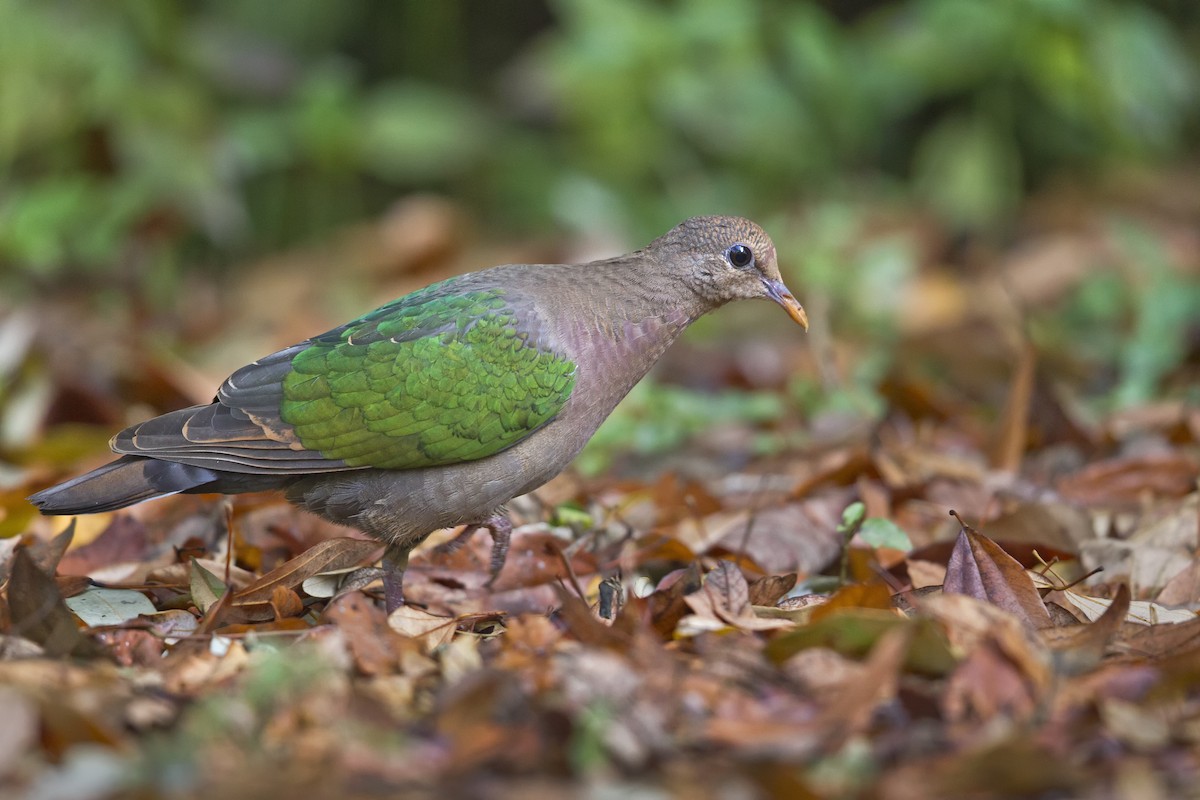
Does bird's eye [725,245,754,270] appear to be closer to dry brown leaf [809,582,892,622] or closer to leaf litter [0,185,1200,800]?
leaf litter [0,185,1200,800]

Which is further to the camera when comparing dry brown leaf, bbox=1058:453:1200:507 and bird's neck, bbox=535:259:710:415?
dry brown leaf, bbox=1058:453:1200:507

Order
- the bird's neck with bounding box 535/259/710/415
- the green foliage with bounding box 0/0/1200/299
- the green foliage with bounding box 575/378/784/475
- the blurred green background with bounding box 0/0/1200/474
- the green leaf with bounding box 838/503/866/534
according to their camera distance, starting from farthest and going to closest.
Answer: the green foliage with bounding box 0/0/1200/299
the blurred green background with bounding box 0/0/1200/474
the green foliage with bounding box 575/378/784/475
the bird's neck with bounding box 535/259/710/415
the green leaf with bounding box 838/503/866/534

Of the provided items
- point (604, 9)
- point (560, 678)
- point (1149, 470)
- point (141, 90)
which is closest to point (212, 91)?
point (141, 90)

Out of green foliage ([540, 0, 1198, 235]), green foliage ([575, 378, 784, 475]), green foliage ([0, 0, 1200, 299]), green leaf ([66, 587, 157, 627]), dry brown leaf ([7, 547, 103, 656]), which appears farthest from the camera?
green foliage ([540, 0, 1198, 235])

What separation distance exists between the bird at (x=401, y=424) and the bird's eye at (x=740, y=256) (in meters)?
0.52

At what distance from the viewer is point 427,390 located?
406 cm

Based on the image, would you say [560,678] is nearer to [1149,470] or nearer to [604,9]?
[1149,470]

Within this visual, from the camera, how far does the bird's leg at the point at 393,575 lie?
13.3 ft

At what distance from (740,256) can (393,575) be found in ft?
5.01

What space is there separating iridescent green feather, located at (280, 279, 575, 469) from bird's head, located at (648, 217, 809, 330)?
608mm

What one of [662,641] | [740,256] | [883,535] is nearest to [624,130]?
[740,256]

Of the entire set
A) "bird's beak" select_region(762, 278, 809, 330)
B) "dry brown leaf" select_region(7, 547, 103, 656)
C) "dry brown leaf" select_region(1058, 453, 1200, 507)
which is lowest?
"dry brown leaf" select_region(1058, 453, 1200, 507)

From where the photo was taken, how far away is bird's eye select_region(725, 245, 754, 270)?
449 cm

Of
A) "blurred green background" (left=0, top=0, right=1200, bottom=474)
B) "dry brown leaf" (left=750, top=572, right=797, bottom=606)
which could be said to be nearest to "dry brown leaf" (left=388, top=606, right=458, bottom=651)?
"dry brown leaf" (left=750, top=572, right=797, bottom=606)
